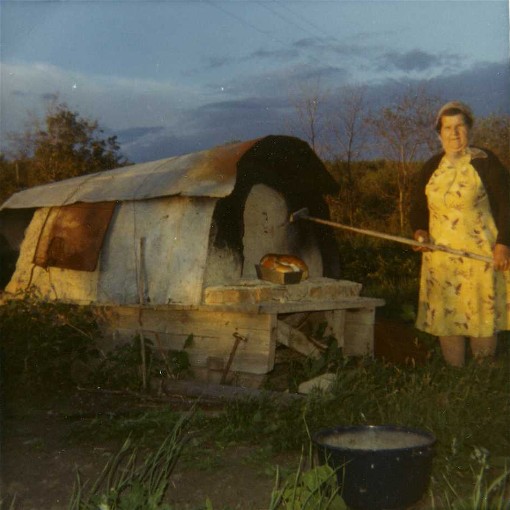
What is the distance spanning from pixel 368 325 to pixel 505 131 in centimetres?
251

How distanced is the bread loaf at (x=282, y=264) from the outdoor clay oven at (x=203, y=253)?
0.15 m

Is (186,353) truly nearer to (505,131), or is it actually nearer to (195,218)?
(195,218)

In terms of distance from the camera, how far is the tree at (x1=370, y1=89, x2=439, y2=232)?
5.23m

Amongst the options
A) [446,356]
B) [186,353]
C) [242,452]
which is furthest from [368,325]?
[242,452]

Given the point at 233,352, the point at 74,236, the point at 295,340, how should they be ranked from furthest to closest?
the point at 74,236 < the point at 295,340 < the point at 233,352

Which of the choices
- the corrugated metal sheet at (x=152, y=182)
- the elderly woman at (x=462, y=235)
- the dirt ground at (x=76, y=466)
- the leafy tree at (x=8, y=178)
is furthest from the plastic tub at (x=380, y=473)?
the leafy tree at (x=8, y=178)

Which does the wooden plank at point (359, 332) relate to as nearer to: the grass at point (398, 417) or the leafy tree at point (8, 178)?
the grass at point (398, 417)

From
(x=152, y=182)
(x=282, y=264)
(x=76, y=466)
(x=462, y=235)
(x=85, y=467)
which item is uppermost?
(x=152, y=182)

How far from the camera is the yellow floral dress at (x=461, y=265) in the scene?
5332 mm

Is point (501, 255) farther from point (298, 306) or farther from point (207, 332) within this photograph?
point (207, 332)

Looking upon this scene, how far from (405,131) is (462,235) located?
86 centimetres

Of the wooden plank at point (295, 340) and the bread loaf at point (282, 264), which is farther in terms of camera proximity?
the wooden plank at point (295, 340)

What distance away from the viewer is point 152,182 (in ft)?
23.5

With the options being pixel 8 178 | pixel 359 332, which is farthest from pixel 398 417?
pixel 8 178
